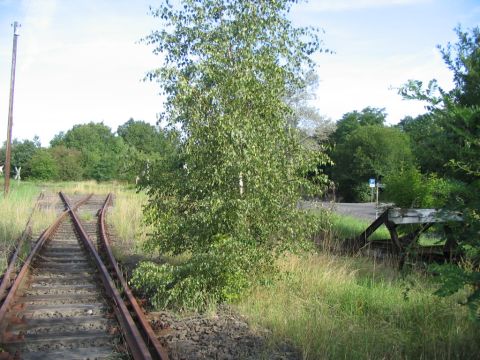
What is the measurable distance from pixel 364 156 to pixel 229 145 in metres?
41.2

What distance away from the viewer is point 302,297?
7.27 meters

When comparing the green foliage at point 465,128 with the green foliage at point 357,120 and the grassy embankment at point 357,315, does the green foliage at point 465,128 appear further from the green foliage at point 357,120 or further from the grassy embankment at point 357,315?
the green foliage at point 357,120

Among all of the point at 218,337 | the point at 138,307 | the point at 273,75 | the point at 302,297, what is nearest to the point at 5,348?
the point at 138,307

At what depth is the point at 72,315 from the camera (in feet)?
21.5

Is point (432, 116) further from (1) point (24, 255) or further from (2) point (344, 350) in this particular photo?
(1) point (24, 255)

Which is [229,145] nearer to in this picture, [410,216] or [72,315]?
[72,315]

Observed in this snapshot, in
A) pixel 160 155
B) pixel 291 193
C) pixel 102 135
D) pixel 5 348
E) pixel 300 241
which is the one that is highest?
pixel 102 135

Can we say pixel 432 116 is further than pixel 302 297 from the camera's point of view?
No

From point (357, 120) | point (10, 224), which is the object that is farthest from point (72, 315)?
point (357, 120)

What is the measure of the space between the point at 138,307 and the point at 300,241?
8.47ft

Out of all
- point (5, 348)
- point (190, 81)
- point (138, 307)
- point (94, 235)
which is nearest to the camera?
point (5, 348)

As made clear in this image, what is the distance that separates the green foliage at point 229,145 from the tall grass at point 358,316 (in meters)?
0.72

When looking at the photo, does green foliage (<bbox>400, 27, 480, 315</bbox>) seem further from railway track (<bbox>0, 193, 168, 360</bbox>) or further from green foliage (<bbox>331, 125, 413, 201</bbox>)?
green foliage (<bbox>331, 125, 413, 201</bbox>)

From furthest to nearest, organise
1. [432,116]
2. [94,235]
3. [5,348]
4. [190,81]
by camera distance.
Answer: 1. [94,235]
2. [190,81]
3. [5,348]
4. [432,116]
